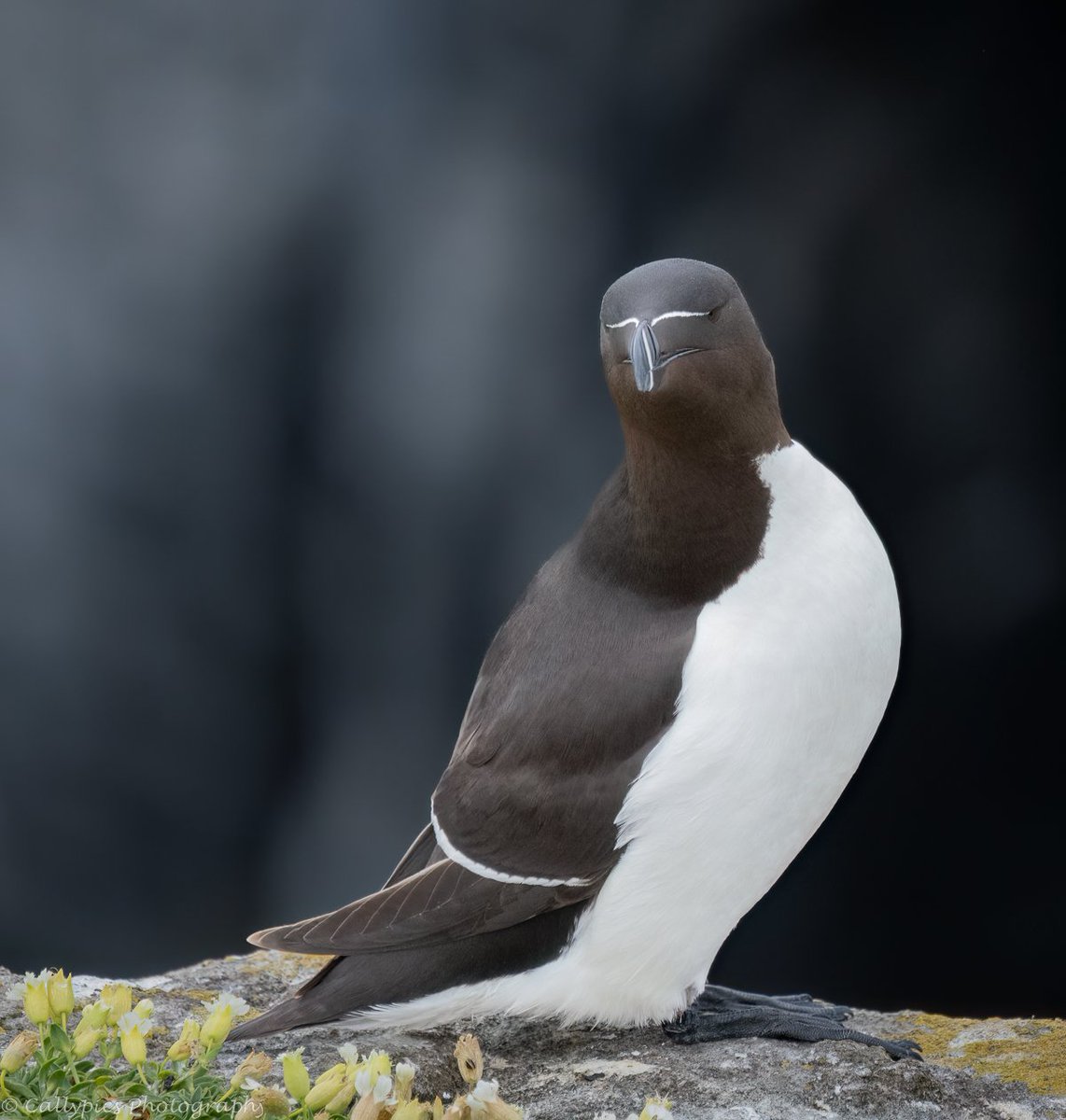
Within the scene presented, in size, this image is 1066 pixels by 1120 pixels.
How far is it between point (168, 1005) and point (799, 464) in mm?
1574

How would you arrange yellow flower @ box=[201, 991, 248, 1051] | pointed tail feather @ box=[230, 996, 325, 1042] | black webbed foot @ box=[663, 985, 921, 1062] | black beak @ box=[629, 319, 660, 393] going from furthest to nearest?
black webbed foot @ box=[663, 985, 921, 1062]
pointed tail feather @ box=[230, 996, 325, 1042]
black beak @ box=[629, 319, 660, 393]
yellow flower @ box=[201, 991, 248, 1051]

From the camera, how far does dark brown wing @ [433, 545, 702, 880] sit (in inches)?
100.0

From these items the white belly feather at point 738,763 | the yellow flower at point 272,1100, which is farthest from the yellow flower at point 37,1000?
the white belly feather at point 738,763

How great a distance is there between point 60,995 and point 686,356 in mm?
1364

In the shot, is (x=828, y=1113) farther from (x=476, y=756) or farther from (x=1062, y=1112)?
(x=476, y=756)

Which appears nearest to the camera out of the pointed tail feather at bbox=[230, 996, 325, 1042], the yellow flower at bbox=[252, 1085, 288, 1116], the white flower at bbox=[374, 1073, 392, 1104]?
the white flower at bbox=[374, 1073, 392, 1104]

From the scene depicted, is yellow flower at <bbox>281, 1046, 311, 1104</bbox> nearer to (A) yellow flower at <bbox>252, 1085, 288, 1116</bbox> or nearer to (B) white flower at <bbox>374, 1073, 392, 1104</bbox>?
(A) yellow flower at <bbox>252, 1085, 288, 1116</bbox>

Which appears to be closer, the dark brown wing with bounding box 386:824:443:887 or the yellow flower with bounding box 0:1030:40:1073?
the yellow flower with bounding box 0:1030:40:1073

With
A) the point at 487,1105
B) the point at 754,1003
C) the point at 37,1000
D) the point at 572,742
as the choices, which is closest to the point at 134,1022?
the point at 37,1000

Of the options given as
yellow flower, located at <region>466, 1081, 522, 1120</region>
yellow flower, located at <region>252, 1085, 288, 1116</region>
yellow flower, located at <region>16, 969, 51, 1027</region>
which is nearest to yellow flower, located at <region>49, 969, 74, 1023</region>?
yellow flower, located at <region>16, 969, 51, 1027</region>

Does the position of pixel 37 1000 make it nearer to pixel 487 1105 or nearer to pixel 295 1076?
pixel 295 1076

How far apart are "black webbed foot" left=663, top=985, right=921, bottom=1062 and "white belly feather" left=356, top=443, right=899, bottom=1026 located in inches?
2.5

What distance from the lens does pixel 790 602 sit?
100 inches

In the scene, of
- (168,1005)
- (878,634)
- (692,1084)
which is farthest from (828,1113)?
(168,1005)
